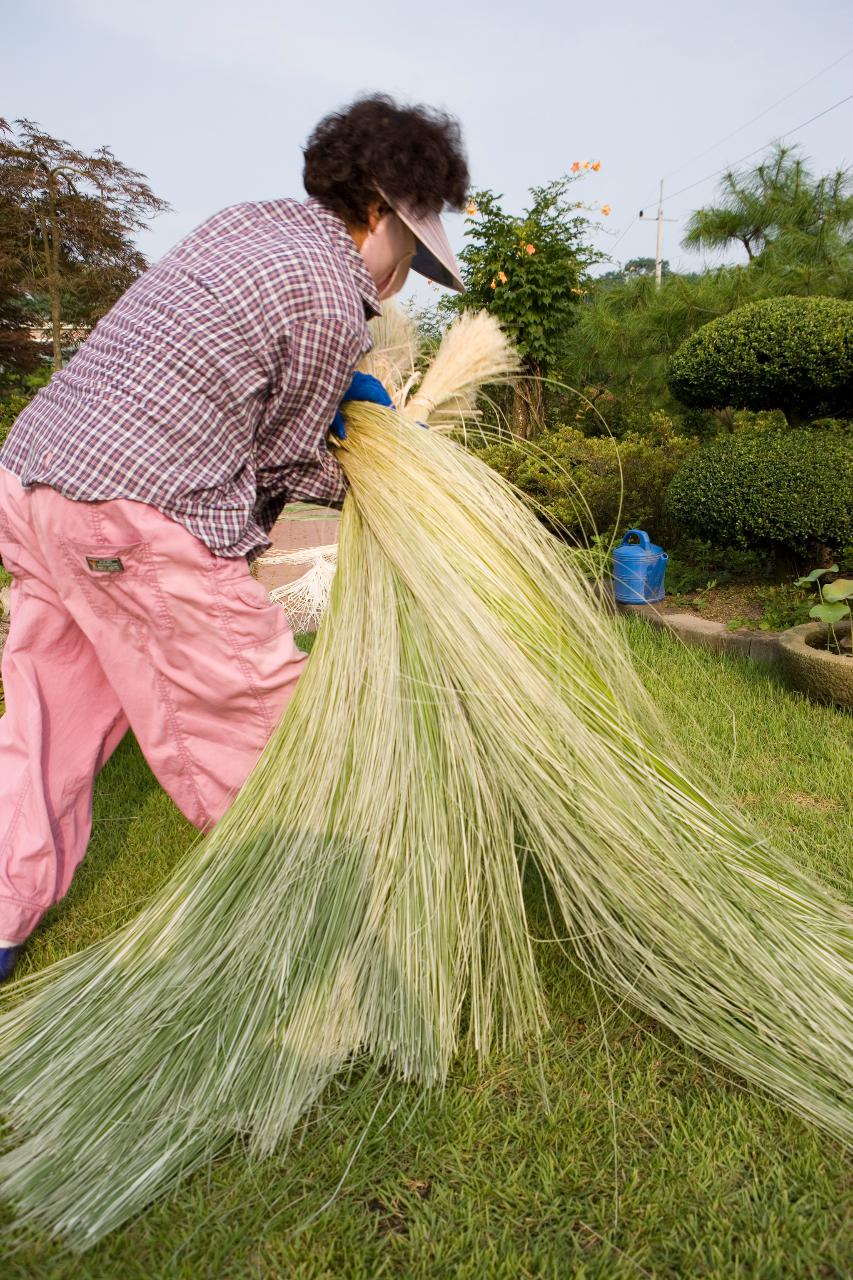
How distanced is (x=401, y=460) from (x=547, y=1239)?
1.35 m

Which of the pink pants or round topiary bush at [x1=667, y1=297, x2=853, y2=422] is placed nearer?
the pink pants

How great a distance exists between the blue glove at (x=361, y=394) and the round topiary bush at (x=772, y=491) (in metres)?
2.13

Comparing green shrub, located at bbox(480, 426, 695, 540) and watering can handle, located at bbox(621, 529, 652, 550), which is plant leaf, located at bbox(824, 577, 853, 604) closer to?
watering can handle, located at bbox(621, 529, 652, 550)

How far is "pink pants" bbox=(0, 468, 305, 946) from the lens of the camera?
159 centimetres

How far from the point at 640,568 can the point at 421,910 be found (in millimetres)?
2625

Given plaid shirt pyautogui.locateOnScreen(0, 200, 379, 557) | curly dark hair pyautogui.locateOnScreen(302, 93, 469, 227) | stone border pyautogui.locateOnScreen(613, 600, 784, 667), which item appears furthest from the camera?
stone border pyautogui.locateOnScreen(613, 600, 784, 667)

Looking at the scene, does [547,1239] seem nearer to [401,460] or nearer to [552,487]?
[401,460]

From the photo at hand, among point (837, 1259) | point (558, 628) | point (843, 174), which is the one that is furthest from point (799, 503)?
point (843, 174)

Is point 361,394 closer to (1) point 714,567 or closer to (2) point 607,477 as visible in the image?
(2) point 607,477

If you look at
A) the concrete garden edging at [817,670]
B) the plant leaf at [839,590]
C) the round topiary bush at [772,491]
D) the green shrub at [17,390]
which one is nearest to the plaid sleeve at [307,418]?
the concrete garden edging at [817,670]

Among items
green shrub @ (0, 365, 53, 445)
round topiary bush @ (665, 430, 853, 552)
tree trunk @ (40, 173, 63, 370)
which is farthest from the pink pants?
tree trunk @ (40, 173, 63, 370)

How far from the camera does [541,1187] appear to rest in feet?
4.13

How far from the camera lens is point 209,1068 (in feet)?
4.51

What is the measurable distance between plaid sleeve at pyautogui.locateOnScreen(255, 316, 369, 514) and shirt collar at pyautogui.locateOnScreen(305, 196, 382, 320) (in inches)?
4.2
